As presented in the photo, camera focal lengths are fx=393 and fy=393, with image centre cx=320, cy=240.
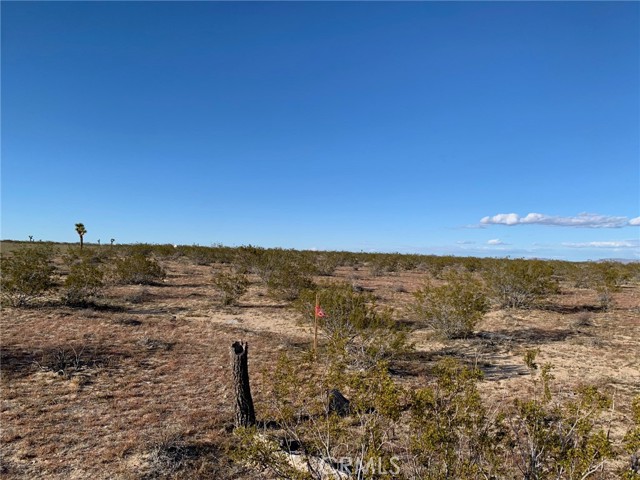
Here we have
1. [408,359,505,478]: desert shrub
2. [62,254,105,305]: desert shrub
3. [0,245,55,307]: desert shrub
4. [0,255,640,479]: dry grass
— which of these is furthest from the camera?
[62,254,105,305]: desert shrub

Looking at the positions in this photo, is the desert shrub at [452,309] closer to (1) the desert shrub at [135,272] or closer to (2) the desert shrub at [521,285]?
(2) the desert shrub at [521,285]

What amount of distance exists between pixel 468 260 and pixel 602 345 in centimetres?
2769

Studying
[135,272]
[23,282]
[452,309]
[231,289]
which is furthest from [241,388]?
[135,272]

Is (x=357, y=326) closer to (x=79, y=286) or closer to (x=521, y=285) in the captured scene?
(x=521, y=285)

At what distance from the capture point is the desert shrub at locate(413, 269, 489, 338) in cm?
1171

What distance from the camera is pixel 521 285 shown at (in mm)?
17062

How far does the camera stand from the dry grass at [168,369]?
546 centimetres

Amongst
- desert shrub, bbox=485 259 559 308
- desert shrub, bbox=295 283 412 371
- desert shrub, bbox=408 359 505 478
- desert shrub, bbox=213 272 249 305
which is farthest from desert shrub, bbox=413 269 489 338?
desert shrub, bbox=408 359 505 478

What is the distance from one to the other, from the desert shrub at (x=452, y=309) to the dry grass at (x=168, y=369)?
458 millimetres

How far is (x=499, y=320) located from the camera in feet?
49.3

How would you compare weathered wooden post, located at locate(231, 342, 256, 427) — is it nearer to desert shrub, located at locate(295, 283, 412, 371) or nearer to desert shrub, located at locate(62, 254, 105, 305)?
desert shrub, located at locate(295, 283, 412, 371)

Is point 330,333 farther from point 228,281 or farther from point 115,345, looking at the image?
point 228,281

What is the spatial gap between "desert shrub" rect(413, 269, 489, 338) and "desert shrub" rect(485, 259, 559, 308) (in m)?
5.78

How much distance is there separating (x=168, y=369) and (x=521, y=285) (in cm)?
1468
